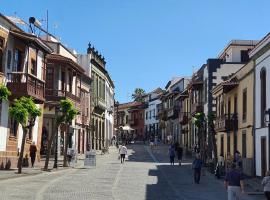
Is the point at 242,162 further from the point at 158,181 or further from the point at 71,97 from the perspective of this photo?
the point at 71,97

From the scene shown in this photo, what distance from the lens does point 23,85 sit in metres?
28.7

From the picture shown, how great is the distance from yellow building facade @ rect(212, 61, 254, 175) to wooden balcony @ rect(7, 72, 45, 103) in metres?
11.4

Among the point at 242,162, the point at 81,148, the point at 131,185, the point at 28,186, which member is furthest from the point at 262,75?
the point at 81,148

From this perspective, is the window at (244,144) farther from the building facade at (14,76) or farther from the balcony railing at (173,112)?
the balcony railing at (173,112)

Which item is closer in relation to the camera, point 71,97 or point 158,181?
point 158,181

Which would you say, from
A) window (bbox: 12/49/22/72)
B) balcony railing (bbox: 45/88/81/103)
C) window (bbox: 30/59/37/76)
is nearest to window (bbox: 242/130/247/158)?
window (bbox: 30/59/37/76)

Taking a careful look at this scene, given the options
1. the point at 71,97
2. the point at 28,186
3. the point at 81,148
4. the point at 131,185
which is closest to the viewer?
the point at 28,186

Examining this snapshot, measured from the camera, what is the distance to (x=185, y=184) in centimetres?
2441

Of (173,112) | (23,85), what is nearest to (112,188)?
(23,85)

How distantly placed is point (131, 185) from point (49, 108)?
797 inches

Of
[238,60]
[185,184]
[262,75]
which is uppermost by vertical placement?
[238,60]

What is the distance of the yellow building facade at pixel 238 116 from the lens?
2944 cm

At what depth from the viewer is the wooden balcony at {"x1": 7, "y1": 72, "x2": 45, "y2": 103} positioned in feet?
94.1

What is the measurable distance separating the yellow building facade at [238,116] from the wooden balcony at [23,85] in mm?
11404
